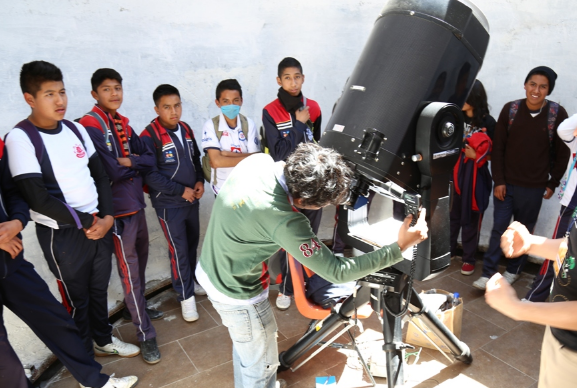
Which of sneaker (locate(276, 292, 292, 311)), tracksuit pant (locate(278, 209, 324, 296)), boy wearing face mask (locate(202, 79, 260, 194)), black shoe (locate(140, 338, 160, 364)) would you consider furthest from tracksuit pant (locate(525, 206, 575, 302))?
black shoe (locate(140, 338, 160, 364))

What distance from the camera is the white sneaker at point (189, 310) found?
3.36 meters

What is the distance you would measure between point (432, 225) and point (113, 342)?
219cm

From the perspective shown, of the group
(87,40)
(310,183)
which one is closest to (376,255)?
(310,183)

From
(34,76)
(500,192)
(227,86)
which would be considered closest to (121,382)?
(34,76)

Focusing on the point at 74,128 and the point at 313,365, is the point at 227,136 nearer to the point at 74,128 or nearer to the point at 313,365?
the point at 74,128

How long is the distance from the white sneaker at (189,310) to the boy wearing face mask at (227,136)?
899mm

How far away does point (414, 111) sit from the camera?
1.86m

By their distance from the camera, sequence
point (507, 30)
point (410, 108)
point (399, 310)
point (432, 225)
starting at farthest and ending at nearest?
point (507, 30) < point (399, 310) < point (432, 225) < point (410, 108)

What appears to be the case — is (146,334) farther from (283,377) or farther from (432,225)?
(432,225)

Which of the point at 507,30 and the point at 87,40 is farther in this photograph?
the point at 507,30

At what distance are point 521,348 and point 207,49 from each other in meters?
3.19

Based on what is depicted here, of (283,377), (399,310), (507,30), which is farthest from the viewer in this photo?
(507,30)

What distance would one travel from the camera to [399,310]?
2.22 meters

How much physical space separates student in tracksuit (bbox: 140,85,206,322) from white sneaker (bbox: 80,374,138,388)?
745mm
